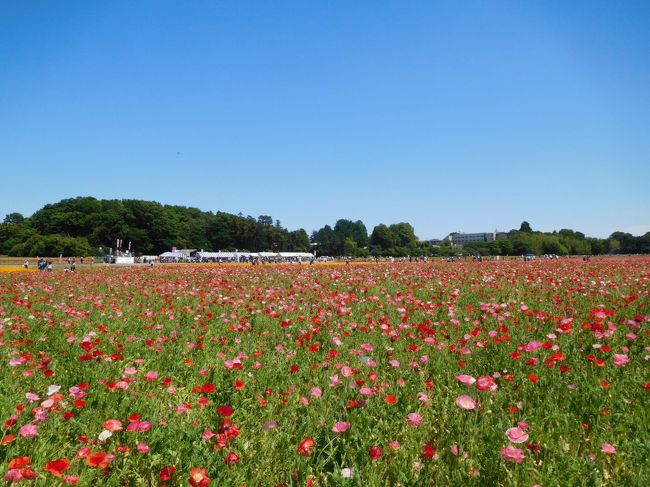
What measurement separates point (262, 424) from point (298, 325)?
3022 millimetres

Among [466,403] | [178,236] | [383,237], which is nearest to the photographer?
[466,403]

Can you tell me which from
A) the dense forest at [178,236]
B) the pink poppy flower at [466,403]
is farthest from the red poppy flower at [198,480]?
the dense forest at [178,236]

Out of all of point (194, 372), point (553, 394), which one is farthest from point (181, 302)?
point (553, 394)

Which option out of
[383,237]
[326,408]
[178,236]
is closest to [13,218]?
[178,236]

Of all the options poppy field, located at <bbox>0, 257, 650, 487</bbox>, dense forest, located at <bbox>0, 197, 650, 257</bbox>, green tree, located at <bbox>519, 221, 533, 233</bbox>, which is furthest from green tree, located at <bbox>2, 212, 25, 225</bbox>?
green tree, located at <bbox>519, 221, 533, 233</bbox>

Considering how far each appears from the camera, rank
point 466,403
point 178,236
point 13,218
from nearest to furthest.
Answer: point 466,403 < point 178,236 < point 13,218

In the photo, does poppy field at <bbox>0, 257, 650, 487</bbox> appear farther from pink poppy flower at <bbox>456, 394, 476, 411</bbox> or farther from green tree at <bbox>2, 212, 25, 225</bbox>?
green tree at <bbox>2, 212, 25, 225</bbox>

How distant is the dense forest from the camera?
92062mm

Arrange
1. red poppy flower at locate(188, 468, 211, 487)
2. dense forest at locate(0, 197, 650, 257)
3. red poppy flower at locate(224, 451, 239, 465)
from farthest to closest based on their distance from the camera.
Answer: dense forest at locate(0, 197, 650, 257)
red poppy flower at locate(224, 451, 239, 465)
red poppy flower at locate(188, 468, 211, 487)

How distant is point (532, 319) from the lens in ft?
19.9

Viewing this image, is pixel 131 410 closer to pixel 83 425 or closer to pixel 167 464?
pixel 83 425

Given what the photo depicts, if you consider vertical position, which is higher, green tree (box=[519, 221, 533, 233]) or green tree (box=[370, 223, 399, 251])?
green tree (box=[519, 221, 533, 233])

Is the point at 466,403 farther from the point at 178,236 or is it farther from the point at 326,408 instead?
the point at 178,236

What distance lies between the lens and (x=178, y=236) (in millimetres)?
106875
